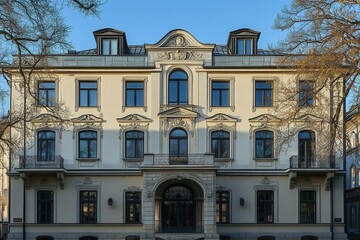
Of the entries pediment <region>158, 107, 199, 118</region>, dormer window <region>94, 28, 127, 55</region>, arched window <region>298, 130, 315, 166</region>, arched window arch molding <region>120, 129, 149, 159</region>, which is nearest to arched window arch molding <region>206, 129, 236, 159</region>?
pediment <region>158, 107, 199, 118</region>

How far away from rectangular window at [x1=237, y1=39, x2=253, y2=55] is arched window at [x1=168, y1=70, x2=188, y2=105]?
14.4 ft

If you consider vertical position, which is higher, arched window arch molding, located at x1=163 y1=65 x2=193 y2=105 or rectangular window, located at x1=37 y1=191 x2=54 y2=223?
arched window arch molding, located at x1=163 y1=65 x2=193 y2=105

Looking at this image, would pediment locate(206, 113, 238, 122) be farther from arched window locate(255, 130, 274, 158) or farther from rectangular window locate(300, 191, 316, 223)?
rectangular window locate(300, 191, 316, 223)

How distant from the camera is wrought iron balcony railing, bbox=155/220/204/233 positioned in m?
29.6

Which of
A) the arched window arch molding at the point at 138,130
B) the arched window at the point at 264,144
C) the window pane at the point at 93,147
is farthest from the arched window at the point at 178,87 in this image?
the window pane at the point at 93,147

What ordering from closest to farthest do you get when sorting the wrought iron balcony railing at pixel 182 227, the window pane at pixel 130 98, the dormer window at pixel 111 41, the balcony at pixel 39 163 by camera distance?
the wrought iron balcony railing at pixel 182 227 → the balcony at pixel 39 163 → the window pane at pixel 130 98 → the dormer window at pixel 111 41

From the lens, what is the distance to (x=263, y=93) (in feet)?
105

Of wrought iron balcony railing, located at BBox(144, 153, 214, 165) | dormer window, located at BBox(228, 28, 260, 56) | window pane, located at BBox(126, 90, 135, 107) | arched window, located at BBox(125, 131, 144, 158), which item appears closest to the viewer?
wrought iron balcony railing, located at BBox(144, 153, 214, 165)

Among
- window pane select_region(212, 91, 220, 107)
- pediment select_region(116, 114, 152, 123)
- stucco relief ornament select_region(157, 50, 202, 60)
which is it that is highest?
stucco relief ornament select_region(157, 50, 202, 60)

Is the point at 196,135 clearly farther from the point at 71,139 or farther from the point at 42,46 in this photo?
the point at 42,46

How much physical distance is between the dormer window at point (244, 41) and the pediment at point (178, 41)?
7.90 ft

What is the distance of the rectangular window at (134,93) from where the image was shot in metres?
31.9

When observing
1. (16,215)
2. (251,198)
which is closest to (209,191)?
(251,198)

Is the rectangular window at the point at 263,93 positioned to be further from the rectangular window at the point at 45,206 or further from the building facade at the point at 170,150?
the rectangular window at the point at 45,206
